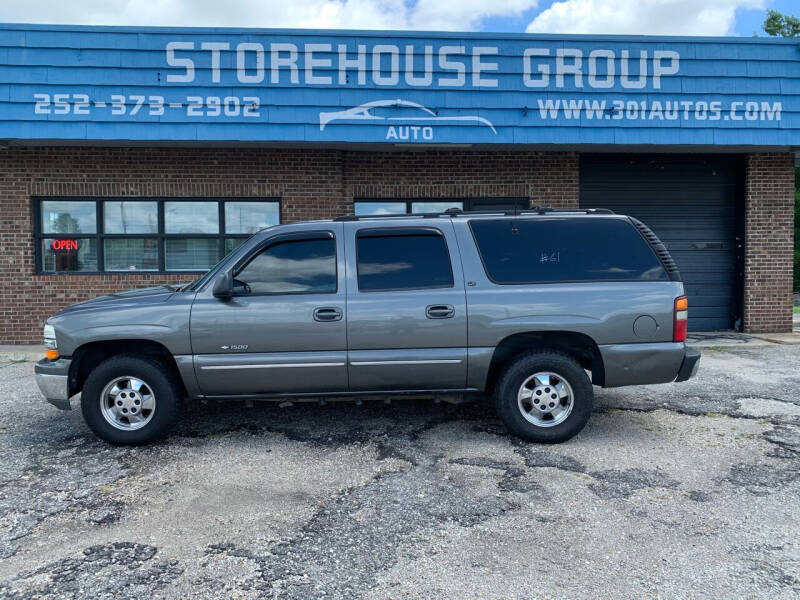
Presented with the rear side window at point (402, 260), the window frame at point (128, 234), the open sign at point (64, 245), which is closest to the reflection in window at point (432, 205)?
the window frame at point (128, 234)

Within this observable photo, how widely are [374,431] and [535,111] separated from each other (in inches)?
248

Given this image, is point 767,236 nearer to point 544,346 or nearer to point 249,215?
point 544,346

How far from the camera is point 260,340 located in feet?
15.0

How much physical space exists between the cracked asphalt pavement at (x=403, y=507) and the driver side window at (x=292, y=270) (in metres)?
1.26

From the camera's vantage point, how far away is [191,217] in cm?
1015

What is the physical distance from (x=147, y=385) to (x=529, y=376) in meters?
2.95

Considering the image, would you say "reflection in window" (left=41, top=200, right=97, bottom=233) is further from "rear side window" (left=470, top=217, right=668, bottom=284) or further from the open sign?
"rear side window" (left=470, top=217, right=668, bottom=284)

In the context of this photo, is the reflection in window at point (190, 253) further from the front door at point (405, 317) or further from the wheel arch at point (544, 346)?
the wheel arch at point (544, 346)

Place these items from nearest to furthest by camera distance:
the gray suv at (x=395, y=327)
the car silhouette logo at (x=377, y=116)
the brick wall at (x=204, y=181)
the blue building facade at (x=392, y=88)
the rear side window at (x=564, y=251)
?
the gray suv at (x=395, y=327), the rear side window at (x=564, y=251), the blue building facade at (x=392, y=88), the car silhouette logo at (x=377, y=116), the brick wall at (x=204, y=181)

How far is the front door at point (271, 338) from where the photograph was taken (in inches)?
180

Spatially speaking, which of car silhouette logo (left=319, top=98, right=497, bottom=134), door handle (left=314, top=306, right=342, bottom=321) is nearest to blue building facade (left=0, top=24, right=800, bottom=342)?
car silhouette logo (left=319, top=98, right=497, bottom=134)

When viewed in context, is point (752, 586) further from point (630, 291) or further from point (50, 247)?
point (50, 247)

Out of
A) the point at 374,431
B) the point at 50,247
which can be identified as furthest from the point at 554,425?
the point at 50,247

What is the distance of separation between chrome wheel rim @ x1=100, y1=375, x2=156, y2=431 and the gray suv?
1cm
